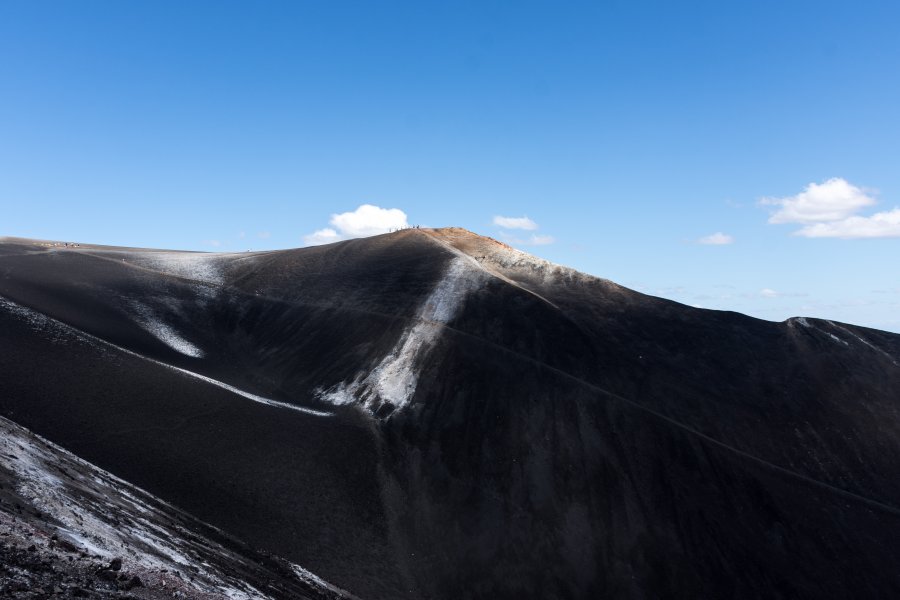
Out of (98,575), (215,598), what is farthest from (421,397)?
(98,575)

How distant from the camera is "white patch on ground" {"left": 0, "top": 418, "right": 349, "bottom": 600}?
54.1ft

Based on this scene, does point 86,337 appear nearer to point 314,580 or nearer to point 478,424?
point 314,580

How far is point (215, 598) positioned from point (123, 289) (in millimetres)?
42565

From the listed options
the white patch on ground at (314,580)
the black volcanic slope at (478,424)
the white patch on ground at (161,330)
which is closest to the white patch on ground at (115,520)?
the white patch on ground at (314,580)

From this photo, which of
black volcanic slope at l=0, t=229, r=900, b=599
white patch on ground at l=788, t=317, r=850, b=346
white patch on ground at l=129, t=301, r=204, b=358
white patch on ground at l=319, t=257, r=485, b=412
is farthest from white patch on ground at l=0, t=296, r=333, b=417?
white patch on ground at l=788, t=317, r=850, b=346

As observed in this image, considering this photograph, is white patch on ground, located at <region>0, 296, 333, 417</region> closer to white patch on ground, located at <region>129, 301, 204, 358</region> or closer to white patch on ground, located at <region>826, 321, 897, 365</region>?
white patch on ground, located at <region>129, 301, 204, 358</region>

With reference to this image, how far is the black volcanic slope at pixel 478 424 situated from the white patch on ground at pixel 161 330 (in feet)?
0.76

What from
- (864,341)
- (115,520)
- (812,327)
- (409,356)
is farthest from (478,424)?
(864,341)

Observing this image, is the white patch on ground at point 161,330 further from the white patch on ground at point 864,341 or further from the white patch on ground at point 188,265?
the white patch on ground at point 864,341

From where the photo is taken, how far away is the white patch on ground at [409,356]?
4275 cm

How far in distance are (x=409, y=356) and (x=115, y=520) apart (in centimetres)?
2820

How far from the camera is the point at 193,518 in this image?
2558 centimetres

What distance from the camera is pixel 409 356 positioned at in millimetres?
46406

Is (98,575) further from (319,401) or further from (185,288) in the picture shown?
(185,288)
